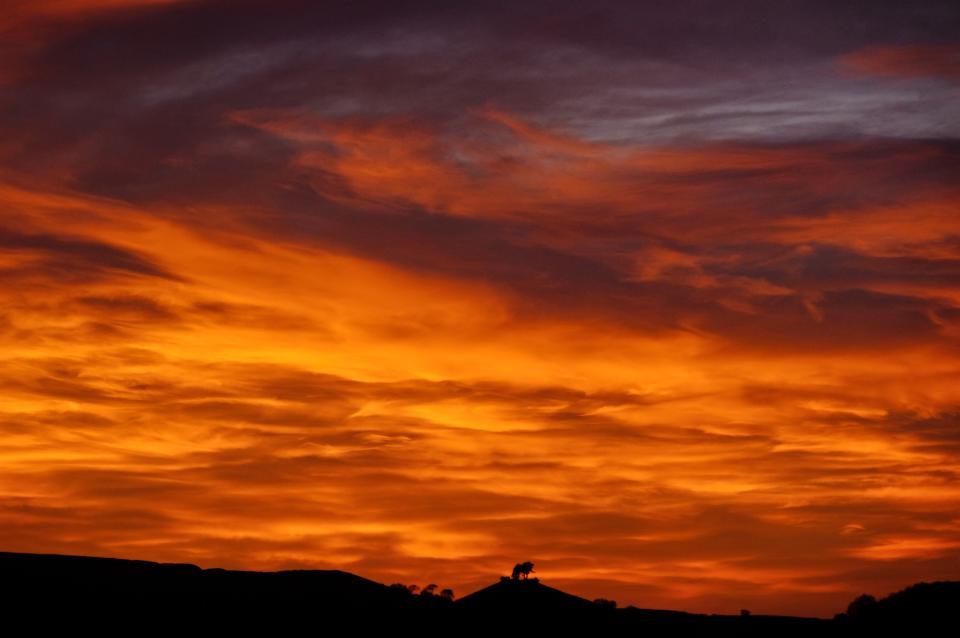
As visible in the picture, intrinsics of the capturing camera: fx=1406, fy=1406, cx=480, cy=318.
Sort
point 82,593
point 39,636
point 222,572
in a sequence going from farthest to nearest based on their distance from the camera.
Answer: point 222,572
point 82,593
point 39,636

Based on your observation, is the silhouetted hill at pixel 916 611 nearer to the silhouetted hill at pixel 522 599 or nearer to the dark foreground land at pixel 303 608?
the dark foreground land at pixel 303 608

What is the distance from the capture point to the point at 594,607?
60.4m

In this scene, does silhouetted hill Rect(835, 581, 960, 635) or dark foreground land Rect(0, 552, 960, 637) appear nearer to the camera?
dark foreground land Rect(0, 552, 960, 637)

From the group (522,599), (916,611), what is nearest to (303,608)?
(522,599)

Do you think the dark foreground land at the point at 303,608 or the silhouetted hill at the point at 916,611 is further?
A: the silhouetted hill at the point at 916,611

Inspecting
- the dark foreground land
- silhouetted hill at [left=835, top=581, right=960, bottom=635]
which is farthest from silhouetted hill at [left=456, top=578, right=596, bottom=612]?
silhouetted hill at [left=835, top=581, right=960, bottom=635]

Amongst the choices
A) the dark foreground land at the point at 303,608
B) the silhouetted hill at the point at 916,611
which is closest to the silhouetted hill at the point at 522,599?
the dark foreground land at the point at 303,608

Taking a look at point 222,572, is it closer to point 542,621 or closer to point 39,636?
point 39,636

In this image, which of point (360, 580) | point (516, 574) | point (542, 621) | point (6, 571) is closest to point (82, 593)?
point (6, 571)

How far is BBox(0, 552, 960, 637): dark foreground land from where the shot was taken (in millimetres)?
54438

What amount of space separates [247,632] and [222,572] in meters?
5.71

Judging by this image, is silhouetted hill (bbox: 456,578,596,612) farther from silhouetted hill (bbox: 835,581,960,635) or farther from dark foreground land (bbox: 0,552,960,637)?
silhouetted hill (bbox: 835,581,960,635)

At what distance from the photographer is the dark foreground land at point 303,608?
179 ft

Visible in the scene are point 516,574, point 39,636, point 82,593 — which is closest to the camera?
point 39,636
